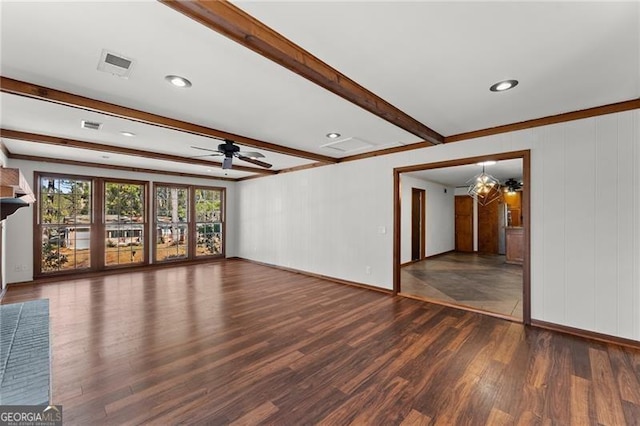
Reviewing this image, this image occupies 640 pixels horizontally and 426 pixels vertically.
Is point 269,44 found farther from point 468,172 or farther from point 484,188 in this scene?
point 484,188

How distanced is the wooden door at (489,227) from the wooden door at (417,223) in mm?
2885

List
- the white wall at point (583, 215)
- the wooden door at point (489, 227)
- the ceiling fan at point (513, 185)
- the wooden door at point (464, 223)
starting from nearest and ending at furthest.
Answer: the white wall at point (583, 215) → the ceiling fan at point (513, 185) → the wooden door at point (489, 227) → the wooden door at point (464, 223)

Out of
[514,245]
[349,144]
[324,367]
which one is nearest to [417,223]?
[514,245]

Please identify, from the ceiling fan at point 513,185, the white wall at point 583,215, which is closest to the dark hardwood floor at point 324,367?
the white wall at point 583,215

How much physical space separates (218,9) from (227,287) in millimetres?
4561

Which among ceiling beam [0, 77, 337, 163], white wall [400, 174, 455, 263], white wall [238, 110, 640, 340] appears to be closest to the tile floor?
white wall [400, 174, 455, 263]

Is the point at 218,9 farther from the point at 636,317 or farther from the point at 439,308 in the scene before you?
the point at 636,317

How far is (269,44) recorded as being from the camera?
176 centimetres

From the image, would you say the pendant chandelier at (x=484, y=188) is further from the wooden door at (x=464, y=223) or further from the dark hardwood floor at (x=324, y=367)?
the dark hardwood floor at (x=324, y=367)

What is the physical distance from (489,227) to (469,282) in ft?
15.7

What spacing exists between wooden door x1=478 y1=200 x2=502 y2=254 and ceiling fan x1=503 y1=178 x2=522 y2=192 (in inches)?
27.7

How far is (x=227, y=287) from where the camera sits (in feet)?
16.9

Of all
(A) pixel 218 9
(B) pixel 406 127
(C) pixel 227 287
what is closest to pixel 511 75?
(B) pixel 406 127

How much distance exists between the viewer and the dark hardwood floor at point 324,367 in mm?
1932
